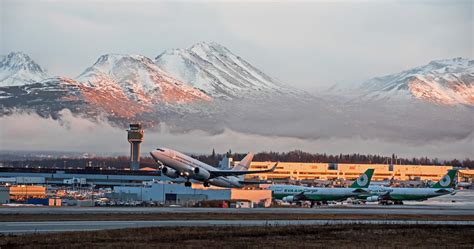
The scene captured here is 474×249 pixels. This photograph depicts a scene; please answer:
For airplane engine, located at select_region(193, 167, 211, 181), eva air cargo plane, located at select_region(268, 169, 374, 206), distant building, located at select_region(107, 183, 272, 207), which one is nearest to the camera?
airplane engine, located at select_region(193, 167, 211, 181)

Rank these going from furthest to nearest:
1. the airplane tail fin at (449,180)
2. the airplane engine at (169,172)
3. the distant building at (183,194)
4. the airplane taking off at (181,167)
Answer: the airplane tail fin at (449,180)
the distant building at (183,194)
the airplane taking off at (181,167)
the airplane engine at (169,172)

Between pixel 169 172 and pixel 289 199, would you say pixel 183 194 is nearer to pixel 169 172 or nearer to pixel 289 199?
pixel 289 199

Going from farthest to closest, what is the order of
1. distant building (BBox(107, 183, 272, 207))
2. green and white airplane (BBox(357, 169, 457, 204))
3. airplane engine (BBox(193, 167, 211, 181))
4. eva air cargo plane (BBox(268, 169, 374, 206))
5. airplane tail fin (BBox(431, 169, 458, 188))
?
airplane tail fin (BBox(431, 169, 458, 188)) < green and white airplane (BBox(357, 169, 457, 204)) < eva air cargo plane (BBox(268, 169, 374, 206)) < distant building (BBox(107, 183, 272, 207)) < airplane engine (BBox(193, 167, 211, 181))

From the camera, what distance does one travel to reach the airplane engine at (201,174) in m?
113

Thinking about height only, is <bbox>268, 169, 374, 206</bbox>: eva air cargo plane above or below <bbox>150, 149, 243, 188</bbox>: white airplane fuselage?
below

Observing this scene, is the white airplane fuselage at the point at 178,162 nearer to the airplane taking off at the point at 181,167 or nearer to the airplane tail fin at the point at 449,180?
the airplane taking off at the point at 181,167

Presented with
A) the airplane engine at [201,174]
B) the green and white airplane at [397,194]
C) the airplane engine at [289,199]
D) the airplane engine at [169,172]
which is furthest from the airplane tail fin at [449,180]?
the airplane engine at [169,172]

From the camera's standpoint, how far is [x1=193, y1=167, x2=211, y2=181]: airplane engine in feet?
370

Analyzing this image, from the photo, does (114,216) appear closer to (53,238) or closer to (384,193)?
(53,238)

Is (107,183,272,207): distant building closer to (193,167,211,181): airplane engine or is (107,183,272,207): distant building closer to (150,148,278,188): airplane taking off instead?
(150,148,278,188): airplane taking off

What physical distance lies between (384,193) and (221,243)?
113 m

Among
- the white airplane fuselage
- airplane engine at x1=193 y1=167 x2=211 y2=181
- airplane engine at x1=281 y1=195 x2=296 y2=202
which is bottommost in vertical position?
airplane engine at x1=281 y1=195 x2=296 y2=202

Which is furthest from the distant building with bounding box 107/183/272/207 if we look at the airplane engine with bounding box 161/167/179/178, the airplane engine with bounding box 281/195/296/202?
the airplane engine with bounding box 161/167/179/178

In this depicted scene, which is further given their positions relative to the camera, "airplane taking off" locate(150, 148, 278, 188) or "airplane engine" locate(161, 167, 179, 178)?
"airplane taking off" locate(150, 148, 278, 188)
